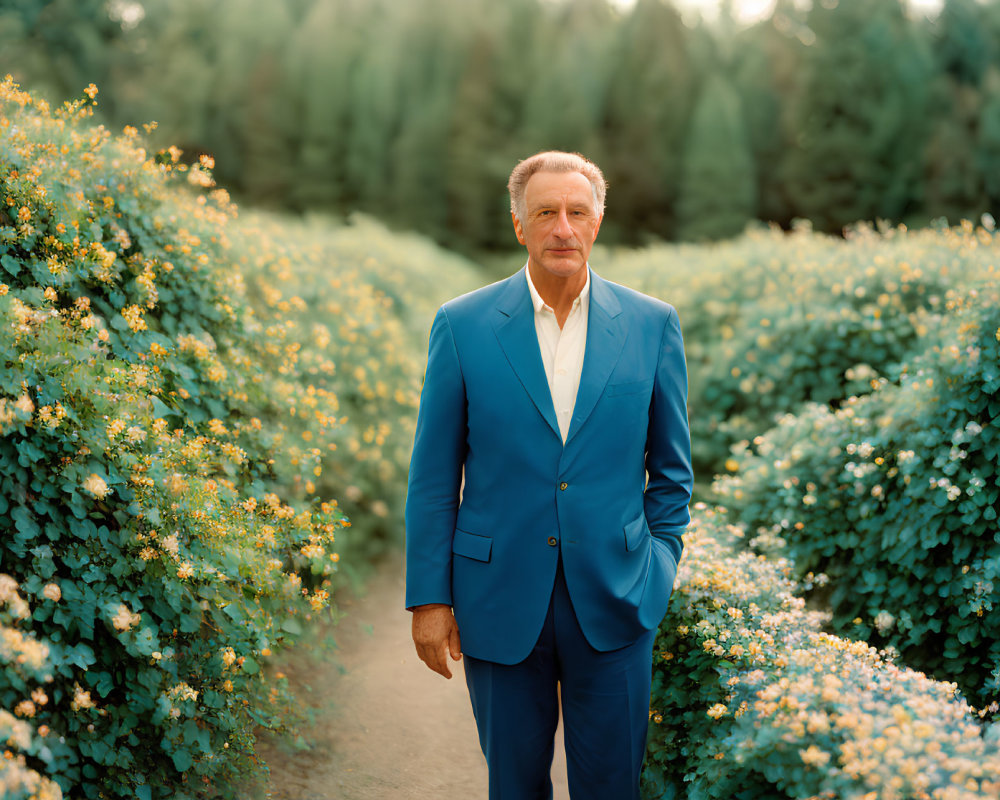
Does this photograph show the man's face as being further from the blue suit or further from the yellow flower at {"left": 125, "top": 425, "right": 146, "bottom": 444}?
the yellow flower at {"left": 125, "top": 425, "right": 146, "bottom": 444}

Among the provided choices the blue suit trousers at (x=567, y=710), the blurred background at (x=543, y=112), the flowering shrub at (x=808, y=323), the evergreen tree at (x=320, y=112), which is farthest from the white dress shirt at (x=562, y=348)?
the evergreen tree at (x=320, y=112)

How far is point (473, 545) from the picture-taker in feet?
6.93

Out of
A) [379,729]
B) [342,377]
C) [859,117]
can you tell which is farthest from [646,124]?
[379,729]

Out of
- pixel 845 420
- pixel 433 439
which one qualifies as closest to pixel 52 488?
pixel 433 439

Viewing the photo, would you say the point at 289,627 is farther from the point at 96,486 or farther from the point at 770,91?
the point at 770,91

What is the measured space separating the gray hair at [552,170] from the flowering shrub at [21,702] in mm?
1632

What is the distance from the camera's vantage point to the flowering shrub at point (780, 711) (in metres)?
1.91

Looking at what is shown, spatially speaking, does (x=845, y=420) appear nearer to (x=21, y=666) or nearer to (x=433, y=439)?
(x=433, y=439)

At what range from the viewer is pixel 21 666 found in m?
2.04

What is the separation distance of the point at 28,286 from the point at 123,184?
0.96 metres

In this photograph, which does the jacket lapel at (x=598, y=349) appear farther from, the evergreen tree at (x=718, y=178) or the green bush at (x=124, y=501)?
the evergreen tree at (x=718, y=178)

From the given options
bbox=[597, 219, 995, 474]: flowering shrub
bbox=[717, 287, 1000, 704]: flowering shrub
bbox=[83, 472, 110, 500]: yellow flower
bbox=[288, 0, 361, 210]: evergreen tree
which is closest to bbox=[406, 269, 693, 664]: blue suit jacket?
bbox=[83, 472, 110, 500]: yellow flower

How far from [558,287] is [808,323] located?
4.37 meters

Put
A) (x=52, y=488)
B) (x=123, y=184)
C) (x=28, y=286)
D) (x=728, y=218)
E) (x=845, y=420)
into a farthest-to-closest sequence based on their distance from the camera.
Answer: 1. (x=728, y=218)
2. (x=845, y=420)
3. (x=123, y=184)
4. (x=28, y=286)
5. (x=52, y=488)
